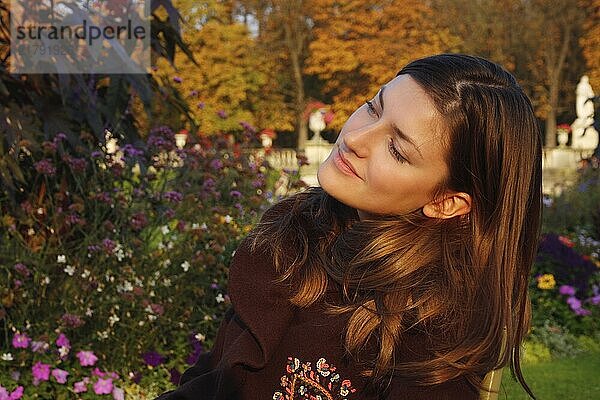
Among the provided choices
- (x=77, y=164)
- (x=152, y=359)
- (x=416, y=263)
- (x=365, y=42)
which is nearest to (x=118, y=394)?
(x=152, y=359)

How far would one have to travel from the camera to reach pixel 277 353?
5.12 ft

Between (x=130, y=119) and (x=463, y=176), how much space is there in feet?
9.45

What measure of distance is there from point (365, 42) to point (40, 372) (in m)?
26.7

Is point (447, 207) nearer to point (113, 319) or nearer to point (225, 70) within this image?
point (113, 319)

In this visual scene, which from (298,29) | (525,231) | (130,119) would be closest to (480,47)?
(298,29)

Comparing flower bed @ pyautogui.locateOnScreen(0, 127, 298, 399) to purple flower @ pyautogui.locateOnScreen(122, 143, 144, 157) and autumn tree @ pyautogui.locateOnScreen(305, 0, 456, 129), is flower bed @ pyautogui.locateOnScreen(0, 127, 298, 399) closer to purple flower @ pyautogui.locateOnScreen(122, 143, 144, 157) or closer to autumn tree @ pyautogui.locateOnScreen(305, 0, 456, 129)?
purple flower @ pyautogui.locateOnScreen(122, 143, 144, 157)

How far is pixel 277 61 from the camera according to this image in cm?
3086

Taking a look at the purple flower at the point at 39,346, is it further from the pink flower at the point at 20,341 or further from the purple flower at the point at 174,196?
the purple flower at the point at 174,196

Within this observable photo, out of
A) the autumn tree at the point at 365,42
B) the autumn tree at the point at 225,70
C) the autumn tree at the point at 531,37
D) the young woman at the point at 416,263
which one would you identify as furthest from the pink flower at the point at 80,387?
the autumn tree at the point at 531,37

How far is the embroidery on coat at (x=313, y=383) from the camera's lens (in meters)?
1.50

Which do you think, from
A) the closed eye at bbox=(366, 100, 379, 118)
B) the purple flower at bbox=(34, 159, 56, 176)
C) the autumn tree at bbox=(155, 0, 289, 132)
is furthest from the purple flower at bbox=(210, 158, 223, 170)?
the autumn tree at bbox=(155, 0, 289, 132)

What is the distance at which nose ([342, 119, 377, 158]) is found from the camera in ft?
4.88

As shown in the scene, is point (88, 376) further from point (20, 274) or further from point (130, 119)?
point (130, 119)

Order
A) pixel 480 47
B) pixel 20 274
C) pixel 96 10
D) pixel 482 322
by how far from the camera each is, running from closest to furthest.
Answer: pixel 482 322
pixel 20 274
pixel 96 10
pixel 480 47
